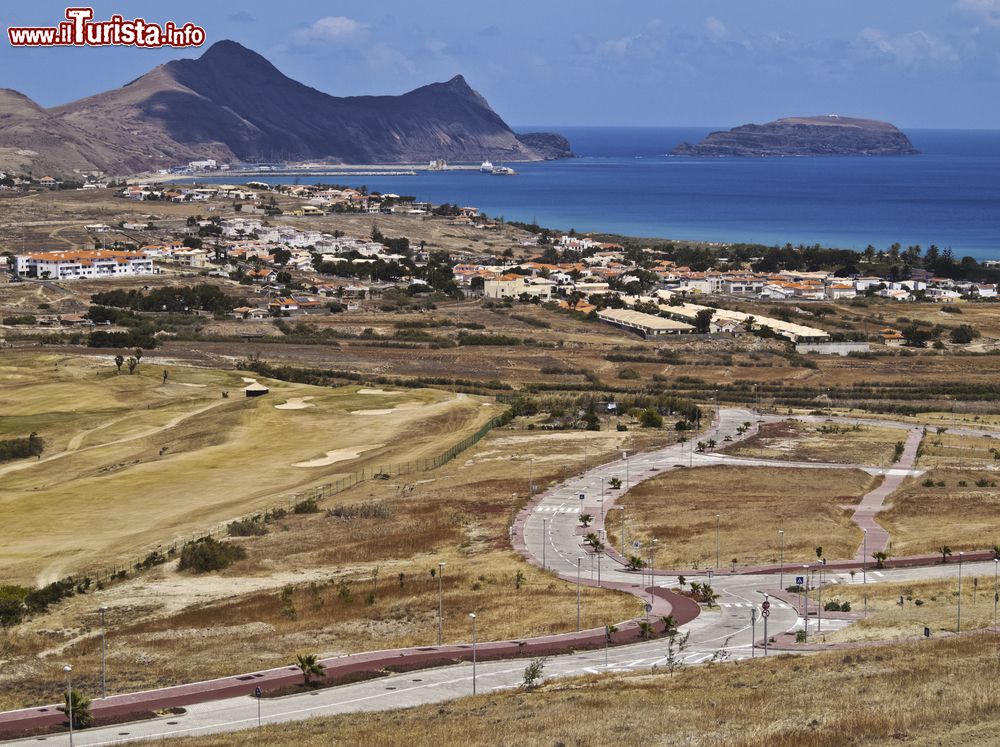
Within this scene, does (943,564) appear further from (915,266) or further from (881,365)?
(915,266)

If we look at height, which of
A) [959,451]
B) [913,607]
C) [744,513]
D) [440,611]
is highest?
[440,611]

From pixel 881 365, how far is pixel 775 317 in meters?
21.7

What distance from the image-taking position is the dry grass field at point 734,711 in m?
23.4

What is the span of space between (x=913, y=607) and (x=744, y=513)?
42.5 feet

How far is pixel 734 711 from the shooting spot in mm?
25094

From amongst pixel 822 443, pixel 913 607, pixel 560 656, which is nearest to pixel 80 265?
pixel 822 443

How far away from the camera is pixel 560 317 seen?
115750mm

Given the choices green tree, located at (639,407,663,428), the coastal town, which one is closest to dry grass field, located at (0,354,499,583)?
green tree, located at (639,407,663,428)

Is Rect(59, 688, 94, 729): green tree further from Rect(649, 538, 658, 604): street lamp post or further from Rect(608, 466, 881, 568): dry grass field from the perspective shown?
Rect(608, 466, 881, 568): dry grass field

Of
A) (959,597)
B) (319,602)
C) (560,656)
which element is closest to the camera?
(560,656)

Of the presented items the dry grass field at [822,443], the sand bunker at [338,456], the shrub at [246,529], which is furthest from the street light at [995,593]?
the sand bunker at [338,456]

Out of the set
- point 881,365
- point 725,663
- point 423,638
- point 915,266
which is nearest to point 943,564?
point 725,663

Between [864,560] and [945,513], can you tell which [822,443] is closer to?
[945,513]

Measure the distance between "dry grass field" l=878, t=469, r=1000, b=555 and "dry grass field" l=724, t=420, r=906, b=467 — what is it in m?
4.72
